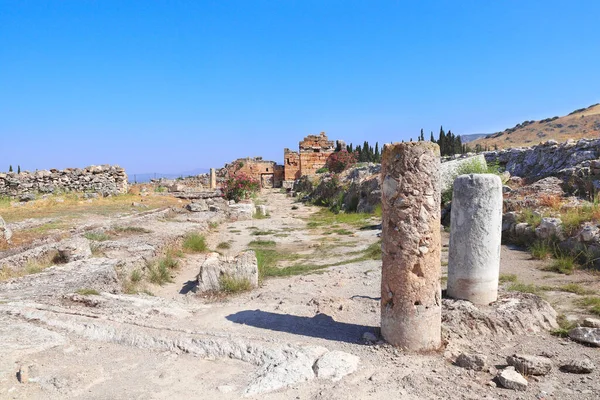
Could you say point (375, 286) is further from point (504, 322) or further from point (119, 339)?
point (119, 339)

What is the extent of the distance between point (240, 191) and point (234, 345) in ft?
53.7

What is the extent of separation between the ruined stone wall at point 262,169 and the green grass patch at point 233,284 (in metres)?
30.0

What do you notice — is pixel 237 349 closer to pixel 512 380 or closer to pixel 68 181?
pixel 512 380

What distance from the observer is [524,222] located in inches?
351

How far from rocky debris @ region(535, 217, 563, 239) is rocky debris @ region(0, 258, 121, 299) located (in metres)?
7.57

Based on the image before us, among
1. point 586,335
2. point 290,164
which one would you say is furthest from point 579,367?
point 290,164

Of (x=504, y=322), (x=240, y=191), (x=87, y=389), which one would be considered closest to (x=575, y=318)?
(x=504, y=322)

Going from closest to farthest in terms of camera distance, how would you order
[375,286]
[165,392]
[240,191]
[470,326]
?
1. [165,392]
2. [470,326]
3. [375,286]
4. [240,191]

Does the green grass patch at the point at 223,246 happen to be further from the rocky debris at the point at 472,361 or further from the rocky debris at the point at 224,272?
the rocky debris at the point at 472,361

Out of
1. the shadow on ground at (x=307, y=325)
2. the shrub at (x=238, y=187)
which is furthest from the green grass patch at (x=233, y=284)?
the shrub at (x=238, y=187)

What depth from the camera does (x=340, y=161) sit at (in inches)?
1195

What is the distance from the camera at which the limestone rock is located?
3.58 m

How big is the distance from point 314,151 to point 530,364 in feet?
101

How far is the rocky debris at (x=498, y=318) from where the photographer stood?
4555 millimetres
